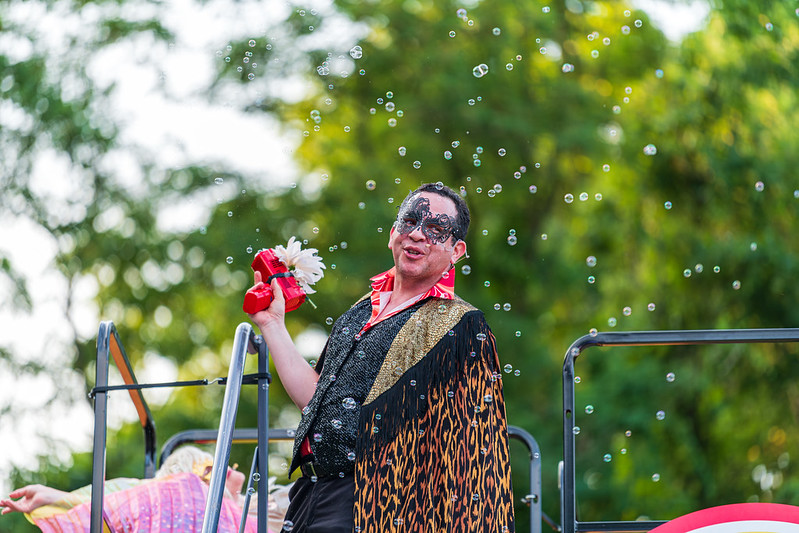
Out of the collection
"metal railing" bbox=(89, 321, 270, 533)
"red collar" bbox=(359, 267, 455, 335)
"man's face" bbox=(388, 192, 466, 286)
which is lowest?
"metal railing" bbox=(89, 321, 270, 533)

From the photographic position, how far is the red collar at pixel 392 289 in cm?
330

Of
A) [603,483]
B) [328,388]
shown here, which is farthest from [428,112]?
[328,388]

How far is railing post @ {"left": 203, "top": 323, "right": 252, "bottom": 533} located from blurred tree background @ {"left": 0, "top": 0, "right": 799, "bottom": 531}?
31.9 feet

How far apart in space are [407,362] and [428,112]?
11262 millimetres

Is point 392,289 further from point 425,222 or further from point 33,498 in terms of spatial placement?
point 33,498

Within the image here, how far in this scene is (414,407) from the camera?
10.1 feet

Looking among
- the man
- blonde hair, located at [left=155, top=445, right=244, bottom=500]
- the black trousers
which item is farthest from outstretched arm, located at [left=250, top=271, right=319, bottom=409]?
blonde hair, located at [left=155, top=445, right=244, bottom=500]

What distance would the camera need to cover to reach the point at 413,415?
309 cm

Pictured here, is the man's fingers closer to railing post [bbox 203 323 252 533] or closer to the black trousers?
railing post [bbox 203 323 252 533]

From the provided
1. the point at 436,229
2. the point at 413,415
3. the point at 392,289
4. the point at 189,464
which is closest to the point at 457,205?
the point at 436,229

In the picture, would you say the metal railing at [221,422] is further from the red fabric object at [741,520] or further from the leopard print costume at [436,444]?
the red fabric object at [741,520]

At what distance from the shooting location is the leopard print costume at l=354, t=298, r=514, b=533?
3.01 meters

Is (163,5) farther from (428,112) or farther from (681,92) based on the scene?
(681,92)

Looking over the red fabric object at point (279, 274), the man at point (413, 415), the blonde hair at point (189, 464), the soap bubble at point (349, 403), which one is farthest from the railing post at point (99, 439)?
the blonde hair at point (189, 464)
